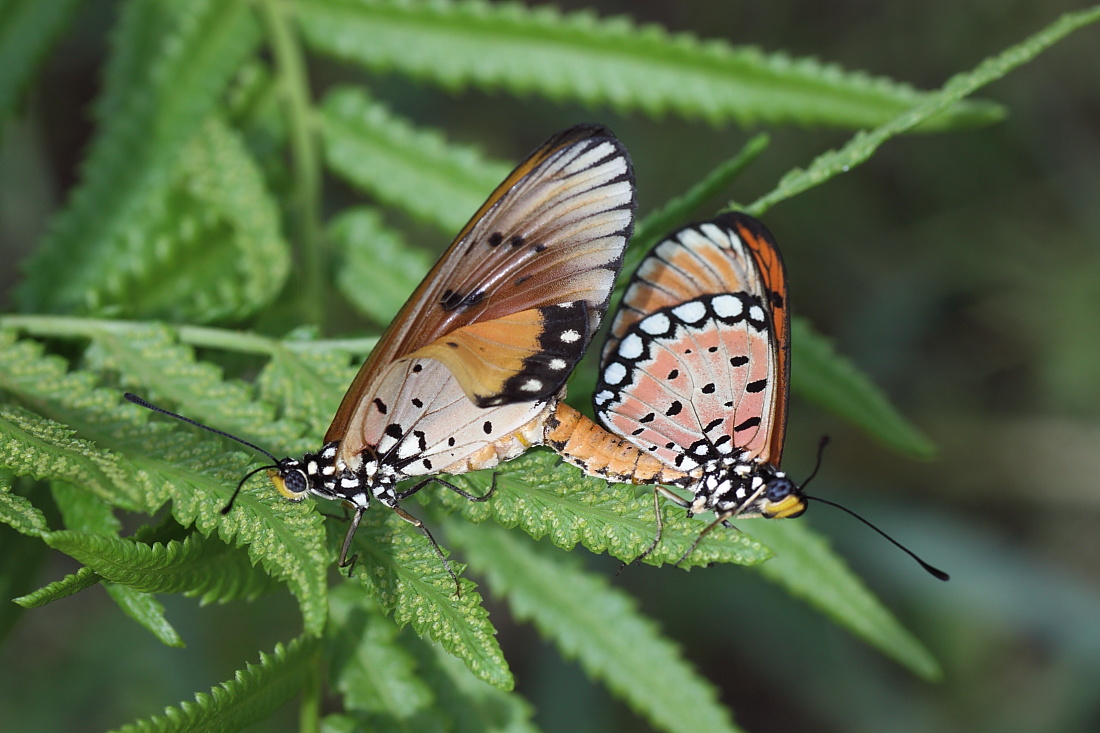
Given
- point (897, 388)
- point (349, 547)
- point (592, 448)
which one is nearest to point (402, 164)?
point (592, 448)

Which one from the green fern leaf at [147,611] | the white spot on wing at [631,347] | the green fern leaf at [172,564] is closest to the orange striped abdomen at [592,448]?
the white spot on wing at [631,347]

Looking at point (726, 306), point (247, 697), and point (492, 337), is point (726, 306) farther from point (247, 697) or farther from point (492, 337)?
point (247, 697)

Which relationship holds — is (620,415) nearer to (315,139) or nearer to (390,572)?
(390,572)

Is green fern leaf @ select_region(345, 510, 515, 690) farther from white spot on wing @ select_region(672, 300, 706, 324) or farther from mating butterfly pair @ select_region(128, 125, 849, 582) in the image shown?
white spot on wing @ select_region(672, 300, 706, 324)

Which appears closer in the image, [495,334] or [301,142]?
[495,334]

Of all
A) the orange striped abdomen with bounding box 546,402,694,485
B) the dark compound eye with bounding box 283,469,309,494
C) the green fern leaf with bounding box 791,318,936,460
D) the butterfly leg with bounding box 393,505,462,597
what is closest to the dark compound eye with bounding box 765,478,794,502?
the orange striped abdomen with bounding box 546,402,694,485

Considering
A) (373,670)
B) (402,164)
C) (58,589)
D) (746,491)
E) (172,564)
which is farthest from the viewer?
(402,164)

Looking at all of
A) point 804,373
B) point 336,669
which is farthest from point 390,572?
point 804,373
